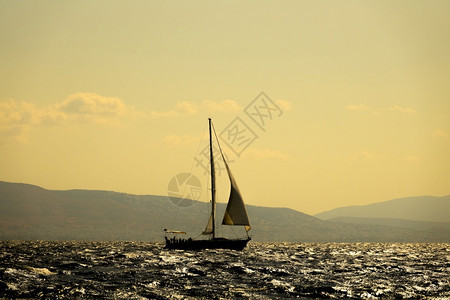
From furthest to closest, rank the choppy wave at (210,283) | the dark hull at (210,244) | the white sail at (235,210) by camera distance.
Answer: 1. the dark hull at (210,244)
2. the white sail at (235,210)
3. the choppy wave at (210,283)

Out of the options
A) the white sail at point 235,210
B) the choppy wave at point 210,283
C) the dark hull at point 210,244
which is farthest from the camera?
the dark hull at point 210,244

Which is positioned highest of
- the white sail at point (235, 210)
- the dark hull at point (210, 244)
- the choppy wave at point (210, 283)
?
the white sail at point (235, 210)

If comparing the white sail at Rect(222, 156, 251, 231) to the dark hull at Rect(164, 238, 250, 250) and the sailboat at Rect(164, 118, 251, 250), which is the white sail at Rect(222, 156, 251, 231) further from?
the dark hull at Rect(164, 238, 250, 250)

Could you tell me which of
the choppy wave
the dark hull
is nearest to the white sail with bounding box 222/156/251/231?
the dark hull

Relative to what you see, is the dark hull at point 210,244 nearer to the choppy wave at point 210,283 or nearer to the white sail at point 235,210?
the white sail at point 235,210

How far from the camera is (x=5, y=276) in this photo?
42.1 m

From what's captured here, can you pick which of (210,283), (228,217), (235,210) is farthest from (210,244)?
(210,283)

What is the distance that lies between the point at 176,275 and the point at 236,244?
53929 mm

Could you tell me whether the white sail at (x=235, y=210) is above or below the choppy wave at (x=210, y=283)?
above

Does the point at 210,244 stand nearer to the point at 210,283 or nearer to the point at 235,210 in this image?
the point at 235,210

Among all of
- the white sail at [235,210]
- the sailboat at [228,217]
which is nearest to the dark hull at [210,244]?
the sailboat at [228,217]

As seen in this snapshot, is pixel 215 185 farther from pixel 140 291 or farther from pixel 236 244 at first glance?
pixel 140 291

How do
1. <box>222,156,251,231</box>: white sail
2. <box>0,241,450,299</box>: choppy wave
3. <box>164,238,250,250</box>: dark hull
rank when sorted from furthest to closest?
<box>164,238,250,250</box>: dark hull → <box>222,156,251,231</box>: white sail → <box>0,241,450,299</box>: choppy wave

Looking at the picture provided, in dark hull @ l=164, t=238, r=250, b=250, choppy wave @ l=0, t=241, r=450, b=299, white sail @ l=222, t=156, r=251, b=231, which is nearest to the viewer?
choppy wave @ l=0, t=241, r=450, b=299
